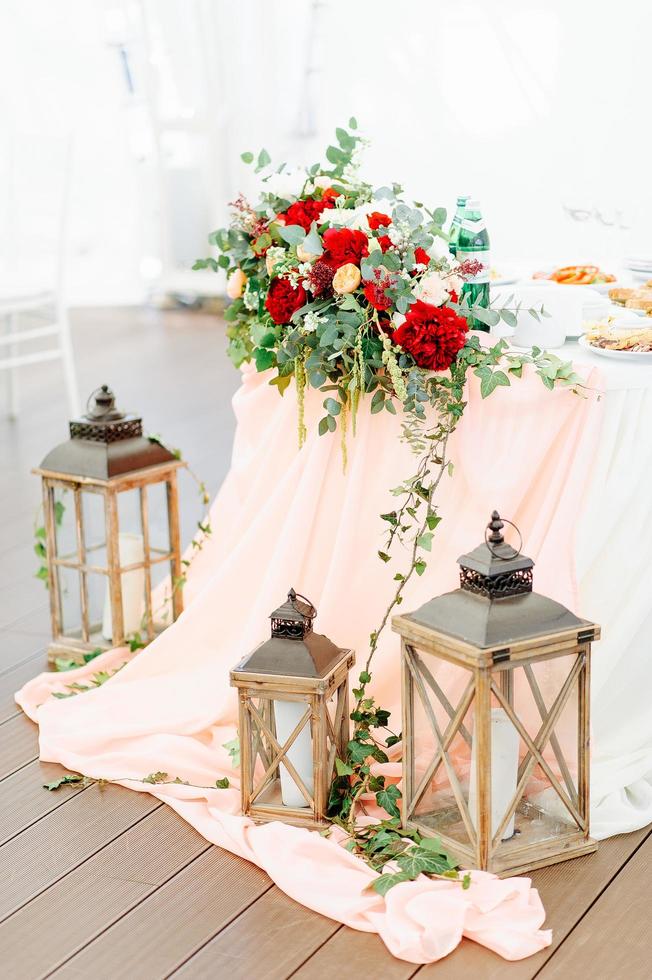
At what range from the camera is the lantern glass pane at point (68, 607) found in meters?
2.67

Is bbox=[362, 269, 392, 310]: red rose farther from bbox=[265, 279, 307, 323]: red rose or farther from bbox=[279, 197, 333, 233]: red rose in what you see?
bbox=[279, 197, 333, 233]: red rose

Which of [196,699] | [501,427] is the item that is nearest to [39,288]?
[196,699]

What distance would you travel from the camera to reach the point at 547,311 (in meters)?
2.21

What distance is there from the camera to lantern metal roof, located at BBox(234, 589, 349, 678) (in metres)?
1.92

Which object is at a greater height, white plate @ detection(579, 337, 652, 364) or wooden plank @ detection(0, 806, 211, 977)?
white plate @ detection(579, 337, 652, 364)

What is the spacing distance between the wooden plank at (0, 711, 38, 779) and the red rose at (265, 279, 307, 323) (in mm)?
918

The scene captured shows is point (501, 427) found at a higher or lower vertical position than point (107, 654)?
higher

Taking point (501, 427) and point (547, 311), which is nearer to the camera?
point (501, 427)

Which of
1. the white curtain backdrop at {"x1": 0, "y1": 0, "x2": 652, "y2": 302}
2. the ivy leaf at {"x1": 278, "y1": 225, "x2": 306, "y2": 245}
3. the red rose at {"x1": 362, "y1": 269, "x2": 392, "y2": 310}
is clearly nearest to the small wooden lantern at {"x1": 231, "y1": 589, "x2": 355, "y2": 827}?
the red rose at {"x1": 362, "y1": 269, "x2": 392, "y2": 310}

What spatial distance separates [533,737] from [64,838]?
77 cm

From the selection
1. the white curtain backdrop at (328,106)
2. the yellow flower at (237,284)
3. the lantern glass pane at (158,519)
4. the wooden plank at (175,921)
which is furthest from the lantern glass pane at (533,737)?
the white curtain backdrop at (328,106)

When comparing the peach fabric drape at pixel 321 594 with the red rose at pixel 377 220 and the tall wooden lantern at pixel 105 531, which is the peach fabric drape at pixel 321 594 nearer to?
the tall wooden lantern at pixel 105 531

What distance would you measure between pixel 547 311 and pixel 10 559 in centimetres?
180

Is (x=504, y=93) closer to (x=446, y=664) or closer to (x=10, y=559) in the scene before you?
(x=10, y=559)
